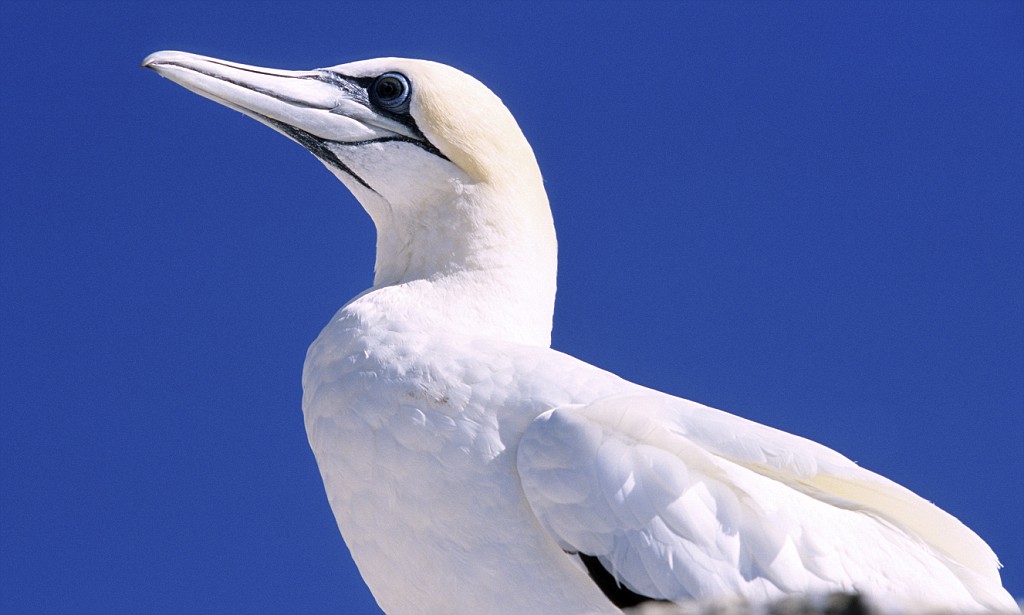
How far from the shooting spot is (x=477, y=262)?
551 cm

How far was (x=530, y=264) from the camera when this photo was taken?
5.66 metres

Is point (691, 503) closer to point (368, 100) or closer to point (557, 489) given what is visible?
point (557, 489)

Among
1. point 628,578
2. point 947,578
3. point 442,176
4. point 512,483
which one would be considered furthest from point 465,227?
point 947,578

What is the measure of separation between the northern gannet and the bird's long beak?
92 centimetres

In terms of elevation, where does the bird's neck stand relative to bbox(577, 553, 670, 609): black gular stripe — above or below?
→ above

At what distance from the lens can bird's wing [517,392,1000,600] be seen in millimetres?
4254

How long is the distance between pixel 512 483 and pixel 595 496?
302 millimetres

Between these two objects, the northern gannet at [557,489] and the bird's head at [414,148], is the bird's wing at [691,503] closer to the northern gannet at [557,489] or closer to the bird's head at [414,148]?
the northern gannet at [557,489]

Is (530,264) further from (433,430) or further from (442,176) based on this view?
(433,430)

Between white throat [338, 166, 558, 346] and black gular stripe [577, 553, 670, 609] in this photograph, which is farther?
white throat [338, 166, 558, 346]

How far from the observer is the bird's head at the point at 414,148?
561cm

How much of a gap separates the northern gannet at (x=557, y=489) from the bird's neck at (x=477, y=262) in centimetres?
2

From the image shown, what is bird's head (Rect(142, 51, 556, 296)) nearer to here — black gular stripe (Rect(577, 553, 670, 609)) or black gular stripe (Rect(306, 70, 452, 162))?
black gular stripe (Rect(306, 70, 452, 162))

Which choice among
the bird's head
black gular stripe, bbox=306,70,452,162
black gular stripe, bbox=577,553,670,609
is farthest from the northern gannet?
black gular stripe, bbox=306,70,452,162
